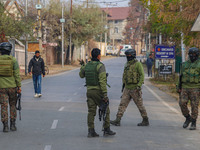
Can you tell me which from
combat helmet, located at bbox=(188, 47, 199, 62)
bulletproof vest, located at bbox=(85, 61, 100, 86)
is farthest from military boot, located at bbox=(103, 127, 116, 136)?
combat helmet, located at bbox=(188, 47, 199, 62)

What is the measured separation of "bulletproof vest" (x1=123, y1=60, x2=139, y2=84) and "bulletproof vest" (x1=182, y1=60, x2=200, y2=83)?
1.11m

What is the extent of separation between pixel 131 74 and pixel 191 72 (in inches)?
55.1

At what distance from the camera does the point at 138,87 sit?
Result: 10836mm

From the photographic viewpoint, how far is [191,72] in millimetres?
10367

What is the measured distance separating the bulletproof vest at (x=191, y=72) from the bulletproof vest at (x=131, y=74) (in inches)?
43.7

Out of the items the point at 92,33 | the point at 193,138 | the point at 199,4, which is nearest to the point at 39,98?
the point at 199,4

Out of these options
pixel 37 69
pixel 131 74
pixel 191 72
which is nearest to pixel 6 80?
pixel 131 74

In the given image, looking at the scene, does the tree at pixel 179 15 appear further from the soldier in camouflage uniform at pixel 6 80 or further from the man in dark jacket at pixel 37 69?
the soldier in camouflage uniform at pixel 6 80

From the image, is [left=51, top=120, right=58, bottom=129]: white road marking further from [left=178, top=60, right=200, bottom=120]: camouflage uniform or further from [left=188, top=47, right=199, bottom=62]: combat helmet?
[left=188, top=47, right=199, bottom=62]: combat helmet

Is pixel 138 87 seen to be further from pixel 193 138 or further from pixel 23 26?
pixel 23 26

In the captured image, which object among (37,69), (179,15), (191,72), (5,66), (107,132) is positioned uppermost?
(179,15)

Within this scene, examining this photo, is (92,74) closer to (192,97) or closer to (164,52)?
(192,97)

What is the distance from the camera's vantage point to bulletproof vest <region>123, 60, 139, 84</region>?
10891mm

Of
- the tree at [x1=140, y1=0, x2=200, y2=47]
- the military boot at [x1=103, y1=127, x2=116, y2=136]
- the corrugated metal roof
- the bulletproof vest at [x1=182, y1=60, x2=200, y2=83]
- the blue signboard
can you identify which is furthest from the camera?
the corrugated metal roof
